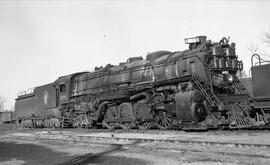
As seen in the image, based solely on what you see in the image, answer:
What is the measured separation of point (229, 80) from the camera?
571 inches

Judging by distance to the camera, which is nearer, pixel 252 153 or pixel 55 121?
pixel 252 153

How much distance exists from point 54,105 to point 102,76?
6.72 metres

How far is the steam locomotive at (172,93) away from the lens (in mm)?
13570

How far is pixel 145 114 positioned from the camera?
53.0ft

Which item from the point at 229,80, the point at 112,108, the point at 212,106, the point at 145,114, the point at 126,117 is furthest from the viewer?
the point at 112,108

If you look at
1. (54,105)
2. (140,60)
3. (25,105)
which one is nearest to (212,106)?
(140,60)

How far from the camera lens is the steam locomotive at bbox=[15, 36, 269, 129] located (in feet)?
44.5

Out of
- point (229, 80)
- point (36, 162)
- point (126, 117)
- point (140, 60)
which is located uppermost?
point (140, 60)

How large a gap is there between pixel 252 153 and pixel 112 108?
11.9m

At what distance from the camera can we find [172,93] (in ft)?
50.5

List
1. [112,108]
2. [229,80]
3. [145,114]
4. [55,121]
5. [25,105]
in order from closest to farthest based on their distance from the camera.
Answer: [229,80] < [145,114] < [112,108] < [55,121] < [25,105]

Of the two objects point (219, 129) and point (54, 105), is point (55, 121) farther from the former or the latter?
point (219, 129)

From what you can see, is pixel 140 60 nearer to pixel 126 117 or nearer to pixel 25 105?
pixel 126 117

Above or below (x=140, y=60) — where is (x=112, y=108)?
below
